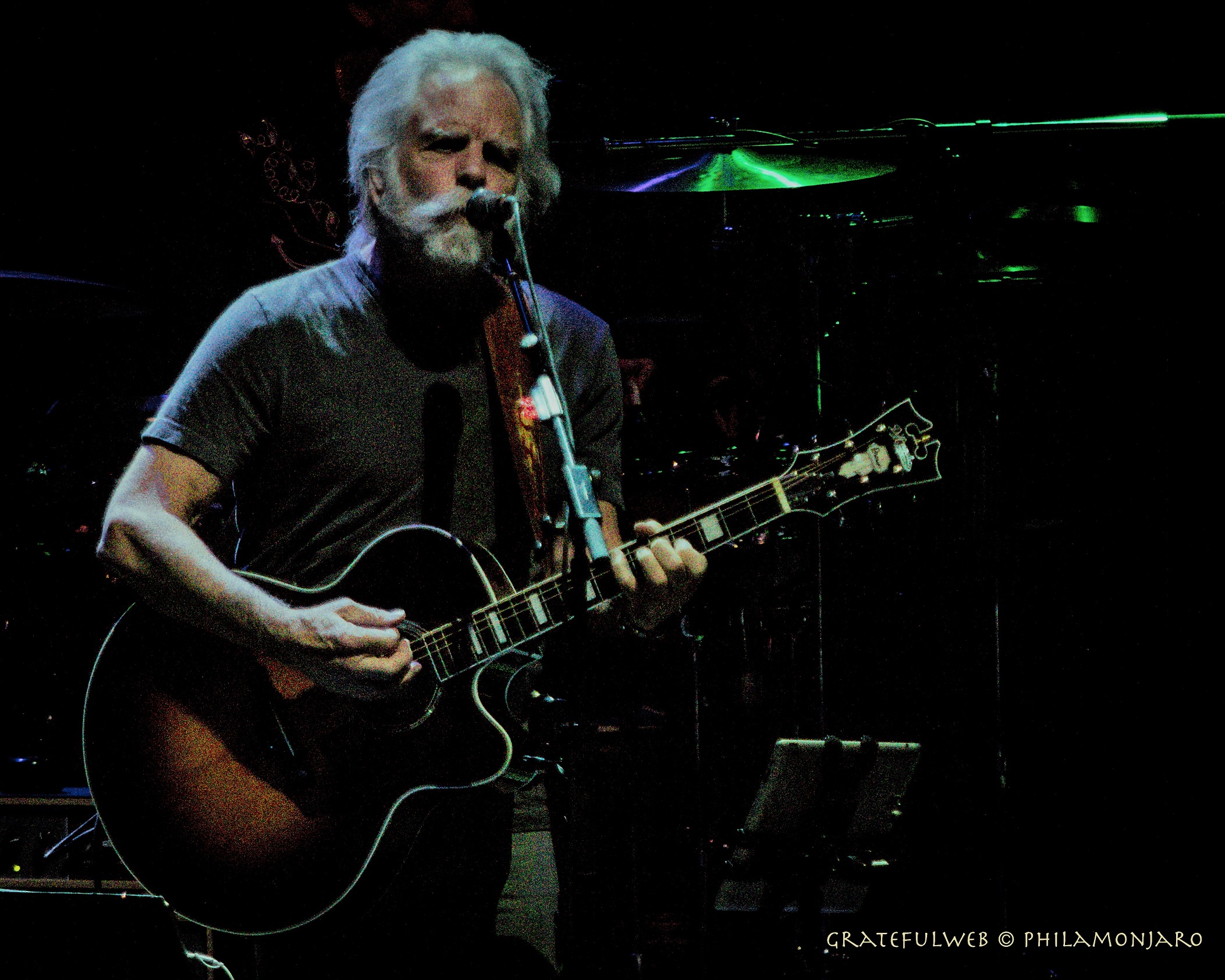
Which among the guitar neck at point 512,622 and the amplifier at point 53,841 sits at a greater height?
the guitar neck at point 512,622

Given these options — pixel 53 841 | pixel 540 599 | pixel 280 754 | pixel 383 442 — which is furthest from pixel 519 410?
pixel 53 841

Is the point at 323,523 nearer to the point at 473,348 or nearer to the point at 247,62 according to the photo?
the point at 473,348

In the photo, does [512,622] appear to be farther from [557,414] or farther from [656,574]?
[557,414]

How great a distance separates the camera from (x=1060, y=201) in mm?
3816

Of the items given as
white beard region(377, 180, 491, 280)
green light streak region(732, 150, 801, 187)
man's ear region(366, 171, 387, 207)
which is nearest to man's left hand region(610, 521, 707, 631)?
white beard region(377, 180, 491, 280)

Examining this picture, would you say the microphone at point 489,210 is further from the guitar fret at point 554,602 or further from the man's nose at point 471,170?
the guitar fret at point 554,602

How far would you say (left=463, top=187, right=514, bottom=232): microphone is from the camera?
1.59 metres

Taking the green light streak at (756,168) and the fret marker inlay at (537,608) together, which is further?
the green light streak at (756,168)

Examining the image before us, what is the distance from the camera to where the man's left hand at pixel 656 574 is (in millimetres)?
1919

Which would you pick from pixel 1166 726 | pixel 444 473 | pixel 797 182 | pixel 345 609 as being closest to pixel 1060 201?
pixel 797 182

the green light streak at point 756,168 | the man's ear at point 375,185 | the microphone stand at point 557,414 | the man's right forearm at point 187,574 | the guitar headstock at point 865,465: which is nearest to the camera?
the microphone stand at point 557,414

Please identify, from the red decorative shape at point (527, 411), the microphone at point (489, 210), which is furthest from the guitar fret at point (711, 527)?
the microphone at point (489, 210)

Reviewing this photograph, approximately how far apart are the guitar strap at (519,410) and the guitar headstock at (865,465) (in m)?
0.57

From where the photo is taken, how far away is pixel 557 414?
62.3 inches
